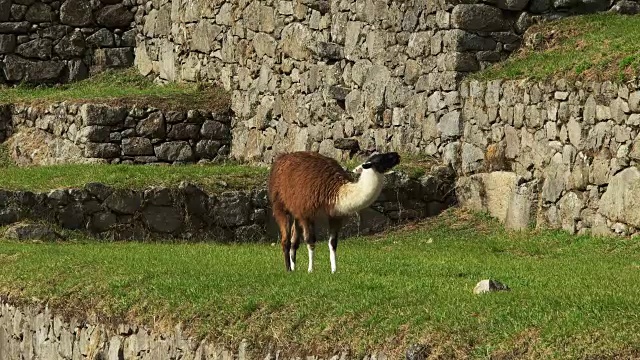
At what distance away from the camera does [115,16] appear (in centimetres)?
2966

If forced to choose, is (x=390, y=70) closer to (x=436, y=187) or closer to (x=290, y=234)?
(x=436, y=187)

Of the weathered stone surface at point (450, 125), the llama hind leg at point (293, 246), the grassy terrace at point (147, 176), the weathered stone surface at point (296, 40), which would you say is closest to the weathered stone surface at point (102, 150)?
the grassy terrace at point (147, 176)

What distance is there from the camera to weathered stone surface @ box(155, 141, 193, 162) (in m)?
24.7

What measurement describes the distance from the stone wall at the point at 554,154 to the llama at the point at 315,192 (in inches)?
131

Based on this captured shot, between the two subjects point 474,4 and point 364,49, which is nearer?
point 474,4

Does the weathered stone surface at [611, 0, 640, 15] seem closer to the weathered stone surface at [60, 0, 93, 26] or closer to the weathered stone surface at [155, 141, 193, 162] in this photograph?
the weathered stone surface at [155, 141, 193, 162]

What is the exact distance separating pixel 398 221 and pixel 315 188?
571 centimetres

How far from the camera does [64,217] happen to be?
19453 millimetres

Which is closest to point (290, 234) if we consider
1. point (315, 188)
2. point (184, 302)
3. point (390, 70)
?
point (315, 188)

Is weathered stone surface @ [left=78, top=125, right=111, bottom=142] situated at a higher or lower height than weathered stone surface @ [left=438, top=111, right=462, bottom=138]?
lower

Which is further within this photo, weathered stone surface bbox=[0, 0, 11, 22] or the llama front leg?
weathered stone surface bbox=[0, 0, 11, 22]

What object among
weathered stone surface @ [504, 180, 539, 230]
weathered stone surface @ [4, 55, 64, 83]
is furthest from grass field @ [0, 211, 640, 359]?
weathered stone surface @ [4, 55, 64, 83]

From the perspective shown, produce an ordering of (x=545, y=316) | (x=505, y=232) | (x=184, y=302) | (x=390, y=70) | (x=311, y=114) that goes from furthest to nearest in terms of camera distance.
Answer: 1. (x=311, y=114)
2. (x=390, y=70)
3. (x=505, y=232)
4. (x=184, y=302)
5. (x=545, y=316)

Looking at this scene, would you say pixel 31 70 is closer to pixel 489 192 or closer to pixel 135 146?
pixel 135 146
